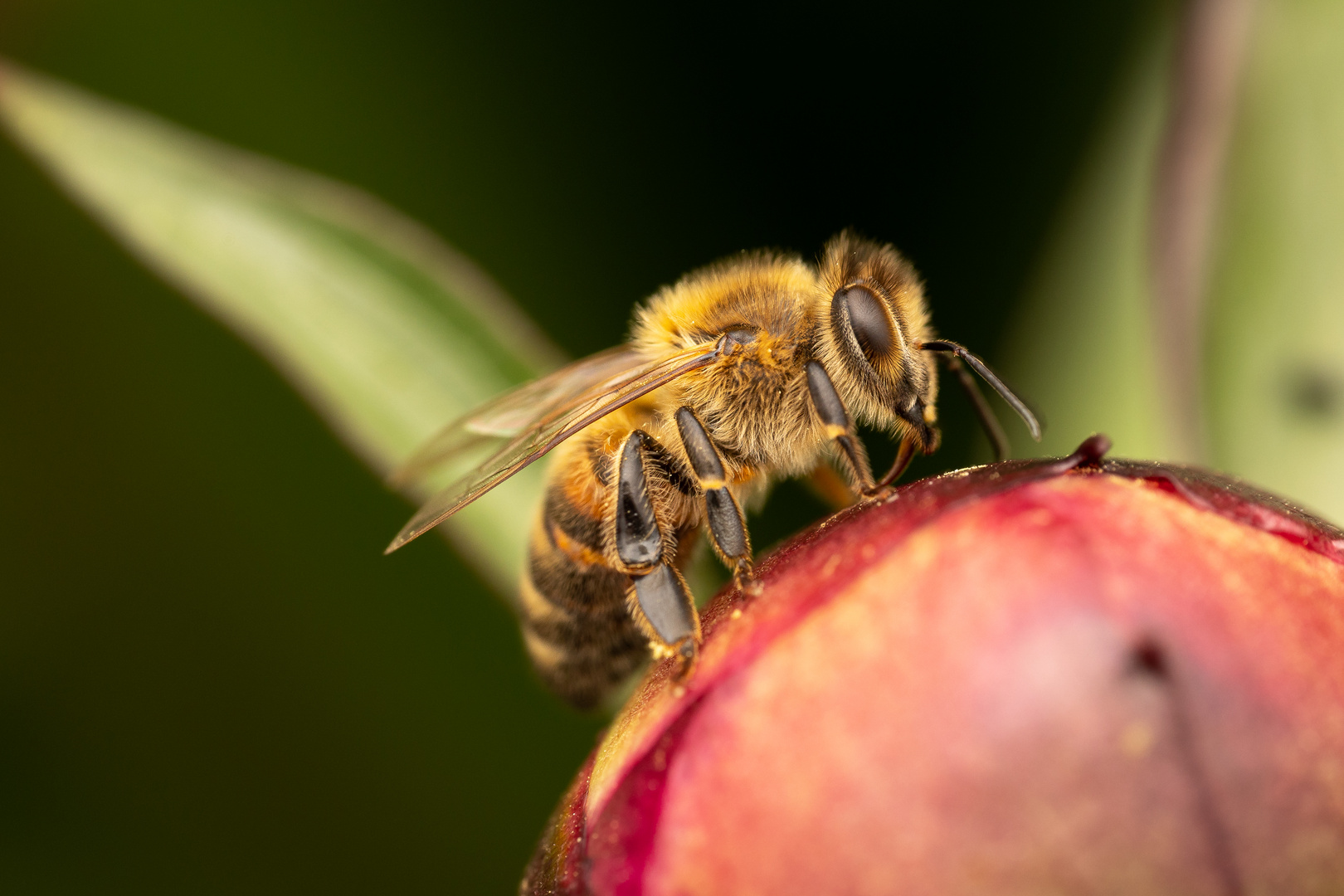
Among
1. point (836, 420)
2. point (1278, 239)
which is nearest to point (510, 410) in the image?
point (836, 420)

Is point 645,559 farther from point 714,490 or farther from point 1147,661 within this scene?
point 1147,661

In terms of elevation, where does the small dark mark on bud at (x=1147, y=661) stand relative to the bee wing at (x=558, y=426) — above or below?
below

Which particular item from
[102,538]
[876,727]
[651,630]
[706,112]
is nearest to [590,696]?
[651,630]

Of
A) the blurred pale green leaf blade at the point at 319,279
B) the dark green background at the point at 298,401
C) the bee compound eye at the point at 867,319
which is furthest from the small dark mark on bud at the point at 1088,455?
the dark green background at the point at 298,401

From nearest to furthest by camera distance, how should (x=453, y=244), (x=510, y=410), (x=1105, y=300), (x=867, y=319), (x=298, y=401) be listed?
(x=867, y=319)
(x=510, y=410)
(x=1105, y=300)
(x=298, y=401)
(x=453, y=244)

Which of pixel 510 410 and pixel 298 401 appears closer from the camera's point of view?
pixel 510 410

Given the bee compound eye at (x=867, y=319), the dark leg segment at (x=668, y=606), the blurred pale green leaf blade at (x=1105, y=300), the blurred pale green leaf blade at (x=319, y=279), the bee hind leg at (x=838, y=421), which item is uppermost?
the blurred pale green leaf blade at (x=319, y=279)

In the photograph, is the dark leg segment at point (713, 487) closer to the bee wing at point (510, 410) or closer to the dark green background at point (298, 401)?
the bee wing at point (510, 410)
